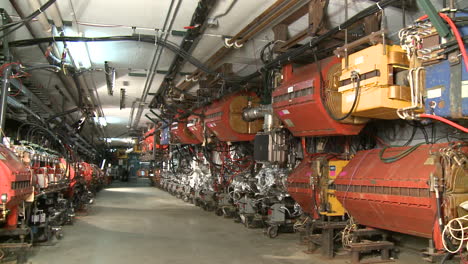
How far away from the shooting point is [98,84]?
8.55 meters

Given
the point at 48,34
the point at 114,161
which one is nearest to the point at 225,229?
the point at 48,34

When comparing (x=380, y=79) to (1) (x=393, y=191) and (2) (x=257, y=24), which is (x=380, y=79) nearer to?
(1) (x=393, y=191)

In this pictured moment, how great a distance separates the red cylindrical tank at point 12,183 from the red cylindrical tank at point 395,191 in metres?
3.35

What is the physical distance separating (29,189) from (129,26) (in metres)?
2.45

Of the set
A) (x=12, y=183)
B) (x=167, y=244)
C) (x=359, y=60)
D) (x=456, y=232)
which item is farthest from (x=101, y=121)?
(x=456, y=232)

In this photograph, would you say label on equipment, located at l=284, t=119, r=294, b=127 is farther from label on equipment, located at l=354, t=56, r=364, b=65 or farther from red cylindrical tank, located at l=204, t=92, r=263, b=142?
red cylindrical tank, located at l=204, t=92, r=263, b=142

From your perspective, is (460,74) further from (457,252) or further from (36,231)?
(36,231)

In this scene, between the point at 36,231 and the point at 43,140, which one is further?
the point at 43,140

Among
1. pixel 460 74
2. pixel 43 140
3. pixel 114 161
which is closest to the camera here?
pixel 460 74

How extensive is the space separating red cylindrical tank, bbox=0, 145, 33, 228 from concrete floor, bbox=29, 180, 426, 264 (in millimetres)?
755

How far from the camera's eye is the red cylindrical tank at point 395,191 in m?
3.30

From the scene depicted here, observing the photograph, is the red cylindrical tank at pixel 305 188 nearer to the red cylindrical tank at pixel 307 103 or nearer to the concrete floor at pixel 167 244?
the concrete floor at pixel 167 244

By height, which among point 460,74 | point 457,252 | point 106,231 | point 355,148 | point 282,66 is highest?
point 282,66

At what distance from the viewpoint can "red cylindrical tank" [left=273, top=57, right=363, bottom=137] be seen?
4.21 meters
